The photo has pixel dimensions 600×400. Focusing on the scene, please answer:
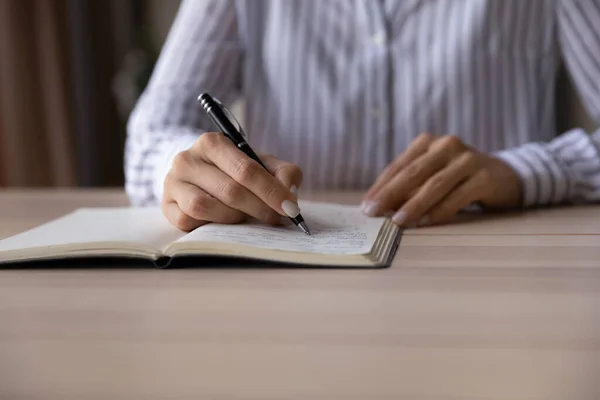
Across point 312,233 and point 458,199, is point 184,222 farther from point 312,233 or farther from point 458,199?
point 458,199

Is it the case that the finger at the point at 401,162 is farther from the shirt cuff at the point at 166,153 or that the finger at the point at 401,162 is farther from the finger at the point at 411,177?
the shirt cuff at the point at 166,153

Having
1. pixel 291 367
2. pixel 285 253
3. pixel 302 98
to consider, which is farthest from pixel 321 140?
pixel 291 367

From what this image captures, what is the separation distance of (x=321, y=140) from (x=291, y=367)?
98 cm

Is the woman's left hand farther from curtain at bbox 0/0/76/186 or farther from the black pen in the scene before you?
curtain at bbox 0/0/76/186

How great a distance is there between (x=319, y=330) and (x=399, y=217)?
1.31ft

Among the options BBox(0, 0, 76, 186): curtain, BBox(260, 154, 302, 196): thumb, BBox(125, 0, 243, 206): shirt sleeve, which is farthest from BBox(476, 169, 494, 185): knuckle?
BBox(0, 0, 76, 186): curtain

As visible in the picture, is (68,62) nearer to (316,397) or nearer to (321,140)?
(321,140)

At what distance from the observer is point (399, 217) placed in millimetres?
877

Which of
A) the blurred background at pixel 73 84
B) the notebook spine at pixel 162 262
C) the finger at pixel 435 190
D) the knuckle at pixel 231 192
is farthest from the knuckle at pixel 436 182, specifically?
the blurred background at pixel 73 84

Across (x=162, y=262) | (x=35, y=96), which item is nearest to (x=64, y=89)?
(x=35, y=96)

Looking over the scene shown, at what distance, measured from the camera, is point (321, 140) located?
138 centimetres

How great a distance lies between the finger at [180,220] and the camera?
0.82 metres

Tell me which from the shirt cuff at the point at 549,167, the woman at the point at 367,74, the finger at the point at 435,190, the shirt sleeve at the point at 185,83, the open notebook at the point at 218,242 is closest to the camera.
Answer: the open notebook at the point at 218,242

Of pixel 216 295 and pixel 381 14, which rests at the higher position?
pixel 381 14
